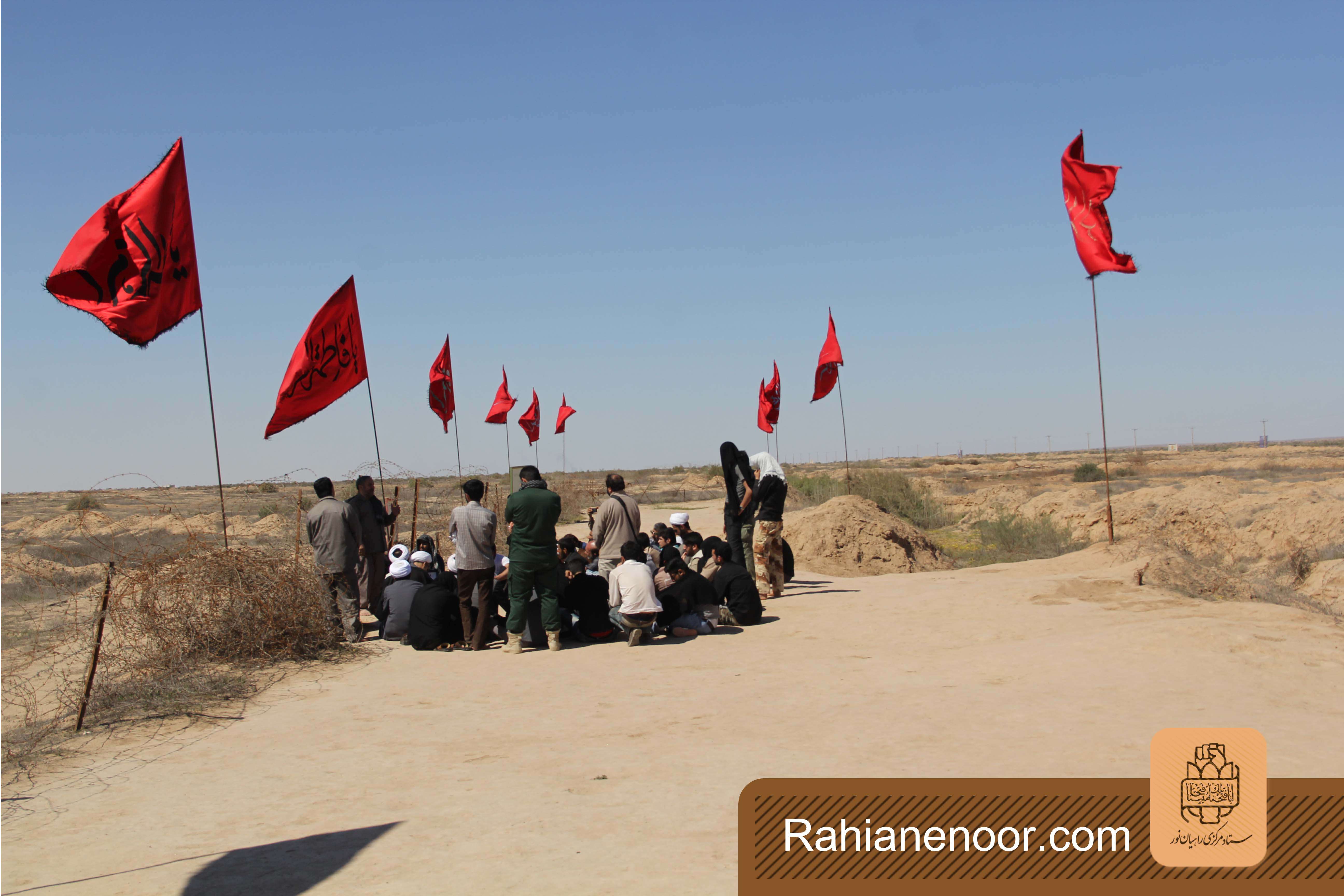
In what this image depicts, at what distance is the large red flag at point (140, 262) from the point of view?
772 centimetres

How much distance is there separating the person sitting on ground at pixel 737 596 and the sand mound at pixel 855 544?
6099 millimetres

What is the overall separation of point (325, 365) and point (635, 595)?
448 centimetres

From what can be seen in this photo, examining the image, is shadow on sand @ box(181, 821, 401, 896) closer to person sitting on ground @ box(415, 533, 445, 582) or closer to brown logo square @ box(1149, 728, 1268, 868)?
brown logo square @ box(1149, 728, 1268, 868)

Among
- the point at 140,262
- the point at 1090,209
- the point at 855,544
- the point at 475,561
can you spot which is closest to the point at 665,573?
the point at 475,561

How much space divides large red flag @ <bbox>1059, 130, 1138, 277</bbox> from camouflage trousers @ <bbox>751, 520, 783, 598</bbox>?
20.6 ft

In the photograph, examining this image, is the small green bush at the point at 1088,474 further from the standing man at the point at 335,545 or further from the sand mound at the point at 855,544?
the standing man at the point at 335,545

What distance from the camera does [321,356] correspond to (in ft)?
34.0

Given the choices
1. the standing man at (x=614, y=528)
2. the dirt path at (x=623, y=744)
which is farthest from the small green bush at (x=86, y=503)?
the dirt path at (x=623, y=744)

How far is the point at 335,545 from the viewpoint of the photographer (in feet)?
31.8

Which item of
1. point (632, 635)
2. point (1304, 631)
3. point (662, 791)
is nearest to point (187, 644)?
point (632, 635)

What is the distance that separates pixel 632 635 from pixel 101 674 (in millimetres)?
4892

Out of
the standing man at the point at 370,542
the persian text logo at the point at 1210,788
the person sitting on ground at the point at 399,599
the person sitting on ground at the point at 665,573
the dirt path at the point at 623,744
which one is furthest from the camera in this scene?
the person sitting on ground at the point at 665,573

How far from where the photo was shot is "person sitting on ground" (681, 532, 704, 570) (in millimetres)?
11352

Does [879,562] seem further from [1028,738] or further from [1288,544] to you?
[1028,738]
